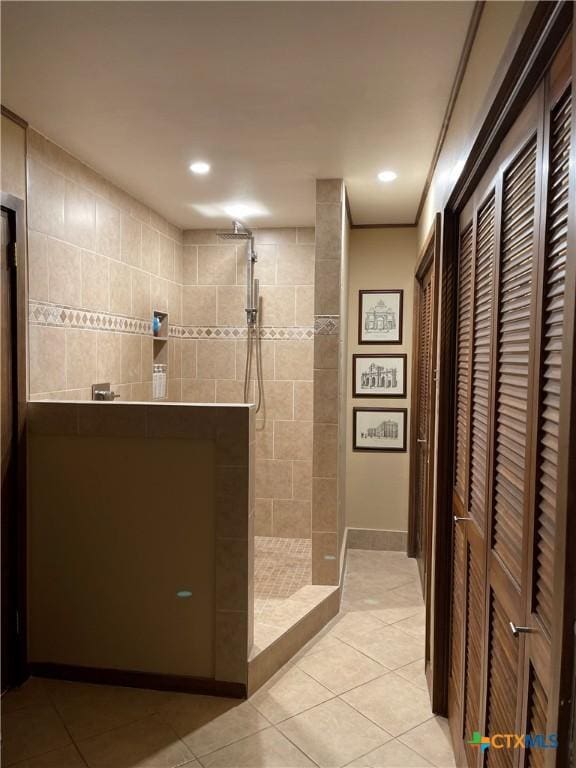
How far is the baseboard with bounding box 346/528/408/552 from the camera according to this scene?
4258 mm

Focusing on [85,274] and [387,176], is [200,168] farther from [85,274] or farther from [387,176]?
[387,176]

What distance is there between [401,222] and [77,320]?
2.47 m

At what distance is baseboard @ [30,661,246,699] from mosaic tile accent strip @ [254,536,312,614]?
0.52 meters

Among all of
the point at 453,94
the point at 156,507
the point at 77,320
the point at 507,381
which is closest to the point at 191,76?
the point at 453,94

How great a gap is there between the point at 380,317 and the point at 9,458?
2770mm

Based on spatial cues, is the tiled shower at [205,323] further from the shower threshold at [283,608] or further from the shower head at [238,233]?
the shower head at [238,233]

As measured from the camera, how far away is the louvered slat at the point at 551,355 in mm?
965

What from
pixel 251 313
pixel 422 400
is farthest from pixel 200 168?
pixel 422 400

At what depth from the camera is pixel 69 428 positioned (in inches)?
97.7

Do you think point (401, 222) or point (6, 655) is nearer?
point (6, 655)

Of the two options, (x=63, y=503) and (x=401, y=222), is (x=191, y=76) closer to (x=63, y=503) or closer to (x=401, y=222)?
(x=63, y=503)

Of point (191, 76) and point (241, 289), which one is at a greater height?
point (191, 76)

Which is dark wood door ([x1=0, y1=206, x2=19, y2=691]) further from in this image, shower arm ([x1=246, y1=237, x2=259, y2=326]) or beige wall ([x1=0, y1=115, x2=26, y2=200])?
shower arm ([x1=246, y1=237, x2=259, y2=326])

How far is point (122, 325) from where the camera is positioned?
133 inches
